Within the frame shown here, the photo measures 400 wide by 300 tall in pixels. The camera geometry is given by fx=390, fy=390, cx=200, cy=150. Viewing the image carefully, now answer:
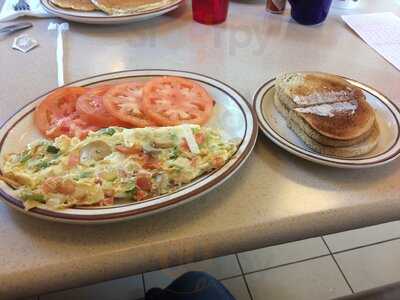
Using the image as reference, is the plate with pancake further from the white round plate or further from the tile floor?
the tile floor

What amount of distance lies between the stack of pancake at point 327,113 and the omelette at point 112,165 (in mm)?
151

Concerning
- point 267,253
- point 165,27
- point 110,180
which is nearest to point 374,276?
point 267,253

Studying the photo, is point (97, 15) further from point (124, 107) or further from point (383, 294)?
point (383, 294)

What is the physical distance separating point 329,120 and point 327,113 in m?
0.02

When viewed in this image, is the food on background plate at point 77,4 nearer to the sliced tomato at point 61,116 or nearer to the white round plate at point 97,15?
the white round plate at point 97,15

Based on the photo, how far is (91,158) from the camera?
1.82 feet

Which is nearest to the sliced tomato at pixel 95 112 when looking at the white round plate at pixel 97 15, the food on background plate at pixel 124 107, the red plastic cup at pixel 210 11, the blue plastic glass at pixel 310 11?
the food on background plate at pixel 124 107

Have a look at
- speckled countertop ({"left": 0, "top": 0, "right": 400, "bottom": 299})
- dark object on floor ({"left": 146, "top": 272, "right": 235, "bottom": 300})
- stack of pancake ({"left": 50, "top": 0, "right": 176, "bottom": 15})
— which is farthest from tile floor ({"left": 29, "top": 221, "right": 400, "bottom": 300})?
stack of pancake ({"left": 50, "top": 0, "right": 176, "bottom": 15})

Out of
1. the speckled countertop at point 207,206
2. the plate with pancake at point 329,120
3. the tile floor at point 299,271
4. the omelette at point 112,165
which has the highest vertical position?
the omelette at point 112,165

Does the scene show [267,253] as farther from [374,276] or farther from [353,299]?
[353,299]

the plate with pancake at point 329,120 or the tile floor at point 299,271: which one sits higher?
the plate with pancake at point 329,120

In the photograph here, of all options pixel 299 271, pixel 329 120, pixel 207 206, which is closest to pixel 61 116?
pixel 207 206

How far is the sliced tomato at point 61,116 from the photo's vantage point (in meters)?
0.65

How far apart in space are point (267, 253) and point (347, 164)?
929 millimetres
